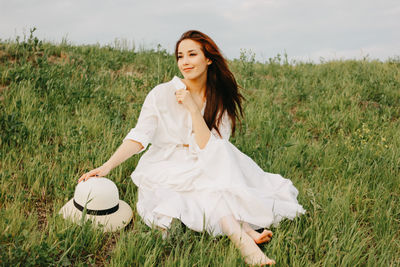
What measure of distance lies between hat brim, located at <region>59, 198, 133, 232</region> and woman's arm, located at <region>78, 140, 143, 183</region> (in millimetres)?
277

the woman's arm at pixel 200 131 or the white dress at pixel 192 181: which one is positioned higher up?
the woman's arm at pixel 200 131

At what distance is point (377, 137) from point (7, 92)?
6.04 meters

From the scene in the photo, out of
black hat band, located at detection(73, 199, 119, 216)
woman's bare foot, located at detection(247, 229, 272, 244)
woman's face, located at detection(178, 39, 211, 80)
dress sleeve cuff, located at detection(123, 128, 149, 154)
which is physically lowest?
woman's bare foot, located at detection(247, 229, 272, 244)

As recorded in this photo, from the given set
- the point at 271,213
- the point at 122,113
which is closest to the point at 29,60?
the point at 122,113

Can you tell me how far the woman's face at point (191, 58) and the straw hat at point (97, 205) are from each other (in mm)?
1395

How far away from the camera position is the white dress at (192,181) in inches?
107

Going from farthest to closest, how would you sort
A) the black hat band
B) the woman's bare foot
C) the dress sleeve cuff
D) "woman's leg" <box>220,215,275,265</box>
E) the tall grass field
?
the dress sleeve cuff → the black hat band → the woman's bare foot → the tall grass field → "woman's leg" <box>220,215,275,265</box>

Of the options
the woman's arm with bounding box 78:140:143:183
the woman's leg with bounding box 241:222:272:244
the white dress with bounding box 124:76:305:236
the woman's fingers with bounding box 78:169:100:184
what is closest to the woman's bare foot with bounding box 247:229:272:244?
the woman's leg with bounding box 241:222:272:244

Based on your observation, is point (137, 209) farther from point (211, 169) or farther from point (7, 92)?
point (7, 92)

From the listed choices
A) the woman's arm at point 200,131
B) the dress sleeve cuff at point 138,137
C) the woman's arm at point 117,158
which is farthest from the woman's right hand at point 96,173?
the woman's arm at point 200,131

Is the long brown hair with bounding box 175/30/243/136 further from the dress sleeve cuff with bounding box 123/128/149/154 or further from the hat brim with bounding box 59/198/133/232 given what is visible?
the hat brim with bounding box 59/198/133/232

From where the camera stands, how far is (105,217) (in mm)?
2707

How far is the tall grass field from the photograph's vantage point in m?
2.45

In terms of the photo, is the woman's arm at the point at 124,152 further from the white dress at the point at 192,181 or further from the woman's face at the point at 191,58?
the woman's face at the point at 191,58
